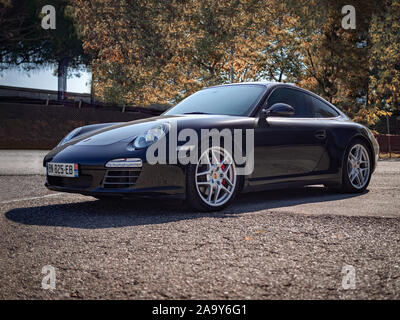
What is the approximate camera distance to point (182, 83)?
21922 millimetres

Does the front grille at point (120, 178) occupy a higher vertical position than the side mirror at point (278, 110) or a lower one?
lower

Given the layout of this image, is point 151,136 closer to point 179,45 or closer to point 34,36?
point 179,45

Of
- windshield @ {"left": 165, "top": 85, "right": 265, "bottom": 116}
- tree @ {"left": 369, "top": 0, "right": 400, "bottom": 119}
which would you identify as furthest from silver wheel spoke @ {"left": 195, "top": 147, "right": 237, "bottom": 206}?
tree @ {"left": 369, "top": 0, "right": 400, "bottom": 119}

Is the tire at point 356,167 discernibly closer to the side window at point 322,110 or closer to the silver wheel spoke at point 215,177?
the side window at point 322,110

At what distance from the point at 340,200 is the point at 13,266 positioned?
383 cm

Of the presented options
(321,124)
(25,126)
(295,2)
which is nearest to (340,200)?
(321,124)

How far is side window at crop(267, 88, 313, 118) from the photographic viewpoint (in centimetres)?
589

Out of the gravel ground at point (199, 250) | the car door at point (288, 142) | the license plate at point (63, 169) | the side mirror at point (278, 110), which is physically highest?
the side mirror at point (278, 110)

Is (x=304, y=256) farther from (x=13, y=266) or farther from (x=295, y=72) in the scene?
(x=295, y=72)

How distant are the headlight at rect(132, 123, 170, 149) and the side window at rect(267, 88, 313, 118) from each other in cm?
156

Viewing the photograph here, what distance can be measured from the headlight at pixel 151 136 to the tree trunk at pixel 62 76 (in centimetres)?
2697

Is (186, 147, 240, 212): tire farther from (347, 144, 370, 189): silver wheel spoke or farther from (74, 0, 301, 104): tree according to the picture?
(74, 0, 301, 104): tree

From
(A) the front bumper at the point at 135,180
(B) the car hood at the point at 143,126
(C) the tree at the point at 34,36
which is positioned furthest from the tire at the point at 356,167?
(C) the tree at the point at 34,36

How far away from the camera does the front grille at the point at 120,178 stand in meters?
4.56
